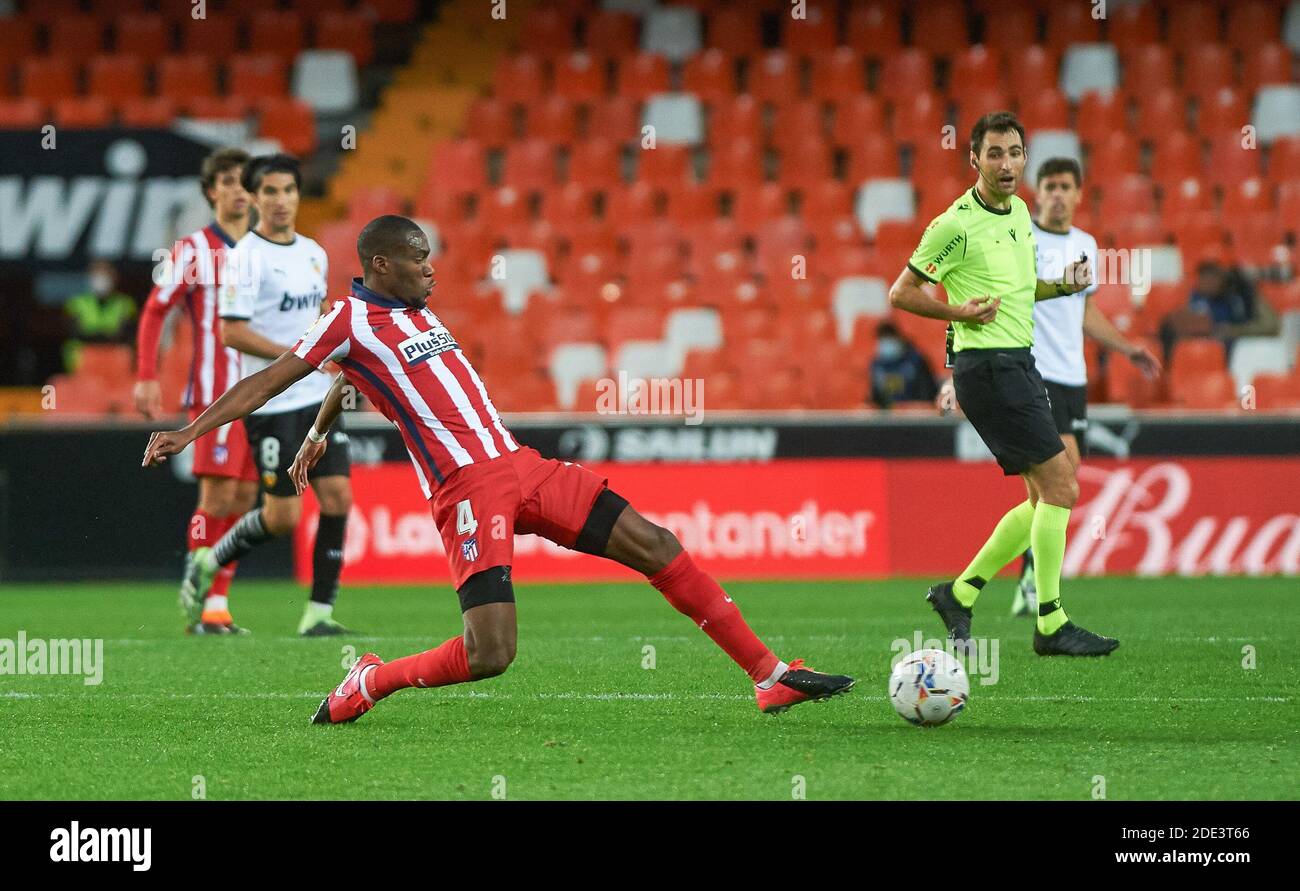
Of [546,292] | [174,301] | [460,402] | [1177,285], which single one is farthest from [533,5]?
[460,402]

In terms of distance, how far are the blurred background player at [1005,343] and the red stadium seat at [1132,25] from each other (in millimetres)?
11559

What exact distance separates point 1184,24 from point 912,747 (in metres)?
14.8

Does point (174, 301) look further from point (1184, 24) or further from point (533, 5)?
point (1184, 24)

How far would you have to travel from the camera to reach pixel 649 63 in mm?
18312

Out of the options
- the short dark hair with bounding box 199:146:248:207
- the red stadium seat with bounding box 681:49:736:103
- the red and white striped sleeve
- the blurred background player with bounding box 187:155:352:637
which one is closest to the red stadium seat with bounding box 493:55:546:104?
the red stadium seat with bounding box 681:49:736:103

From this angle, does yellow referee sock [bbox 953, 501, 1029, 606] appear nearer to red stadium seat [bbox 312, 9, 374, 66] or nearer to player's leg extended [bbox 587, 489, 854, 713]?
player's leg extended [bbox 587, 489, 854, 713]

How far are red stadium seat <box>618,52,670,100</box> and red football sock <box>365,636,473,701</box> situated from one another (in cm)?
1278

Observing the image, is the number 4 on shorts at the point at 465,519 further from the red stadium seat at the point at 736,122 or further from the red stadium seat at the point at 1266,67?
the red stadium seat at the point at 1266,67

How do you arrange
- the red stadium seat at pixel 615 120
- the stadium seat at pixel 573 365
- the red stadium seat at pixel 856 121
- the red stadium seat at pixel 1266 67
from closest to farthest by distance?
the stadium seat at pixel 573 365 → the red stadium seat at pixel 856 121 → the red stadium seat at pixel 615 120 → the red stadium seat at pixel 1266 67

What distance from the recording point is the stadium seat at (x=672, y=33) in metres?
18.7

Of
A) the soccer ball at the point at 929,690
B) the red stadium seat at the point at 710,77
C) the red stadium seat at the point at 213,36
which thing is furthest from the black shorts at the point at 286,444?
the red stadium seat at the point at 213,36

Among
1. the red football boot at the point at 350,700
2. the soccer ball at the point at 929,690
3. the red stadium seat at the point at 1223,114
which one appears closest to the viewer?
the soccer ball at the point at 929,690

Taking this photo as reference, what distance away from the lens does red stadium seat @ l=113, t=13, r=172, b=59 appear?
1898cm

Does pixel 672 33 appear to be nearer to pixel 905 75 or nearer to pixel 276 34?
pixel 905 75
